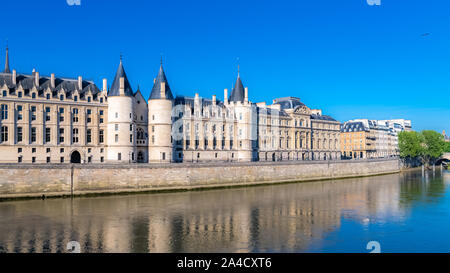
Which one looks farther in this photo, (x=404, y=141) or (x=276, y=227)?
(x=404, y=141)

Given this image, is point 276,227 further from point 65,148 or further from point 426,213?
point 65,148

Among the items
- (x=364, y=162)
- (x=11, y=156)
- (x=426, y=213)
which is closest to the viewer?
(x=426, y=213)

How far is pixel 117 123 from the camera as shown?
168 ft

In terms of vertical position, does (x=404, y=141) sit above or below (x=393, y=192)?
above

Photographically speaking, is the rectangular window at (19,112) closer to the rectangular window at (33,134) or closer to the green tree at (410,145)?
the rectangular window at (33,134)

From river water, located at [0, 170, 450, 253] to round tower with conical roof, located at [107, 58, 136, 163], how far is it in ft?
33.1

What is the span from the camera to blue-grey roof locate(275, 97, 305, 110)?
8012 cm

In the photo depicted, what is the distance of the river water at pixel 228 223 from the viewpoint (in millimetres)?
22781

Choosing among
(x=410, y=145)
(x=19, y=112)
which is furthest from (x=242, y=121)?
(x=410, y=145)

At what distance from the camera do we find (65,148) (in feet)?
162

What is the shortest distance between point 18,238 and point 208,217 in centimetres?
1282

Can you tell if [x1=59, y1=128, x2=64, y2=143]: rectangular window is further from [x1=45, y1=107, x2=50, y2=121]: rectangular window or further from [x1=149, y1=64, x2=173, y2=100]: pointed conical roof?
[x1=149, y1=64, x2=173, y2=100]: pointed conical roof
